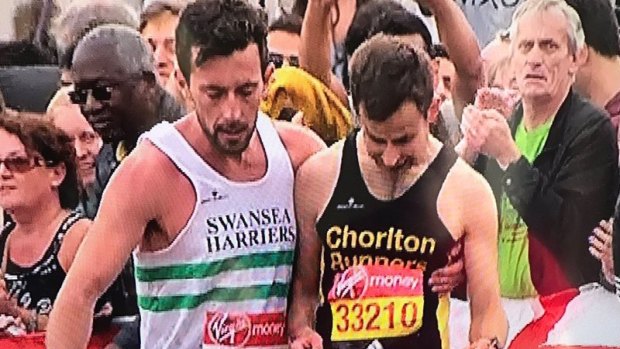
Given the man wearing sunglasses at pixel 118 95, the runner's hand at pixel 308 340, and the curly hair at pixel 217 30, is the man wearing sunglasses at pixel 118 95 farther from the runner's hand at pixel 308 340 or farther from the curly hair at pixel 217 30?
the runner's hand at pixel 308 340

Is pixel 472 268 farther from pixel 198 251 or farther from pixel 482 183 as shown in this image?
pixel 198 251

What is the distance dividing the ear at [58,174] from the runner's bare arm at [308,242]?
1.41 feet

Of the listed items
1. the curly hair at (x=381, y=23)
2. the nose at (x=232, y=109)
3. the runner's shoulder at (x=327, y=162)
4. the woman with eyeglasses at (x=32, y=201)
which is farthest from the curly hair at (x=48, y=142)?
the curly hair at (x=381, y=23)

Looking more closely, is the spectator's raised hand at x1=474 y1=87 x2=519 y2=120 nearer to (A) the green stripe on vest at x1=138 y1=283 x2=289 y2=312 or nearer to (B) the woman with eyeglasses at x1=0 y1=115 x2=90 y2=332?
(A) the green stripe on vest at x1=138 y1=283 x2=289 y2=312

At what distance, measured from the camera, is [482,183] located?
2156mm

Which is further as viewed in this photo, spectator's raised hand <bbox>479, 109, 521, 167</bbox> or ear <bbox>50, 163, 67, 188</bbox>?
ear <bbox>50, 163, 67, 188</bbox>

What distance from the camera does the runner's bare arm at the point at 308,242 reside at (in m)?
2.18

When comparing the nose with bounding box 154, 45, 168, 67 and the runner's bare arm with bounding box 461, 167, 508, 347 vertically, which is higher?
the nose with bounding box 154, 45, 168, 67

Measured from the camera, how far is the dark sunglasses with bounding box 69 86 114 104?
7.35ft

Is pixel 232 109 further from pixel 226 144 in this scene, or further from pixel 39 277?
pixel 39 277

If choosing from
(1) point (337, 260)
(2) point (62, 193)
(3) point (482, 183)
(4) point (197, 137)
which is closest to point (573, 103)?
(3) point (482, 183)

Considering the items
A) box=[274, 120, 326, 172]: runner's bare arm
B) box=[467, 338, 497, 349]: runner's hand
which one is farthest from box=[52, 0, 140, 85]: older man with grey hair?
box=[467, 338, 497, 349]: runner's hand

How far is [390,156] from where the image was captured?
2129 mm

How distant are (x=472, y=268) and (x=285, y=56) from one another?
0.48 metres
